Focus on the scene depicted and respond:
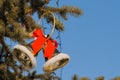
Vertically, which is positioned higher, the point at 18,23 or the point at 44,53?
the point at 18,23

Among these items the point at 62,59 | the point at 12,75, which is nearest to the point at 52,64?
the point at 62,59

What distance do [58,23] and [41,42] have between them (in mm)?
675

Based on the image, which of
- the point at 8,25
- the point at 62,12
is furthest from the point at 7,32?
the point at 62,12

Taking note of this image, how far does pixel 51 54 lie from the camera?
18.4 feet

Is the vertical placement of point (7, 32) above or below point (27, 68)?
above

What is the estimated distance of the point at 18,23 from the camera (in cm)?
551

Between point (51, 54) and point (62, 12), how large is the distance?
0.74 m

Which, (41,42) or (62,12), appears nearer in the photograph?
(41,42)

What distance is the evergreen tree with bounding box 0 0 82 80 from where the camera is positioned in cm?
550

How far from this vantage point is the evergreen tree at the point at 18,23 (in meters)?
5.50

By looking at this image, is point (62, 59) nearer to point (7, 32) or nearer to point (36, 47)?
point (36, 47)

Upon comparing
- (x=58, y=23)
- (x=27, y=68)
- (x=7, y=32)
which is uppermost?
(x=58, y=23)

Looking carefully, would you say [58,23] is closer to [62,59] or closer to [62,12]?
[62,12]

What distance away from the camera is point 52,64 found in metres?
5.46
